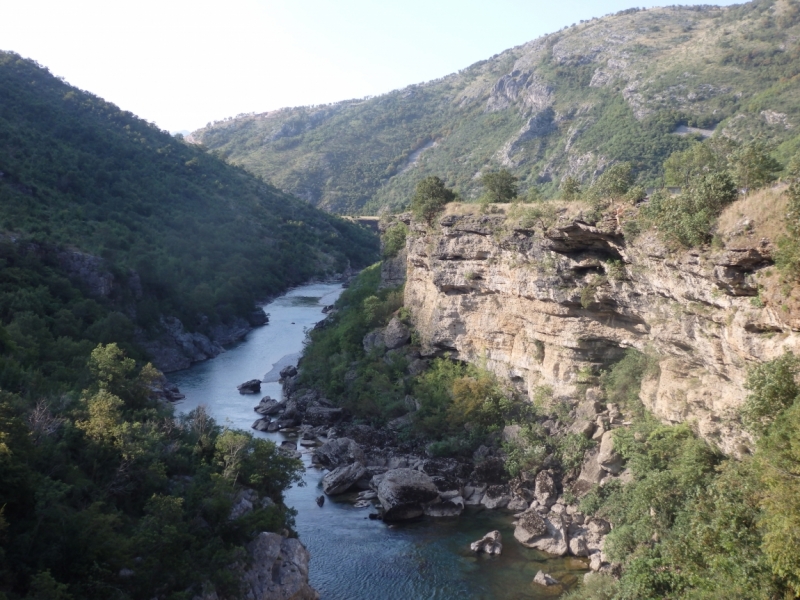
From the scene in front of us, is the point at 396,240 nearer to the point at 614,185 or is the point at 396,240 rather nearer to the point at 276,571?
the point at 614,185

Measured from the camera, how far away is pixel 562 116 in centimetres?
7150

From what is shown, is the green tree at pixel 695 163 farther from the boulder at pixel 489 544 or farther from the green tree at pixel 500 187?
the boulder at pixel 489 544

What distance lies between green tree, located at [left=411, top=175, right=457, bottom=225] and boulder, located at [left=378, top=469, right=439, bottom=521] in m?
13.9

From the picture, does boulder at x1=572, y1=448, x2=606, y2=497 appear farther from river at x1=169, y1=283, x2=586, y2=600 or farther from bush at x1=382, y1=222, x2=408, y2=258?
bush at x1=382, y1=222, x2=408, y2=258

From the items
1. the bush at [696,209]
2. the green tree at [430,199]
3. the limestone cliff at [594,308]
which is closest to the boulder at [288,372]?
the limestone cliff at [594,308]

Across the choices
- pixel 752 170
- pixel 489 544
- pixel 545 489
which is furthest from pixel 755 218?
pixel 489 544

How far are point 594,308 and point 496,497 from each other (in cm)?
783

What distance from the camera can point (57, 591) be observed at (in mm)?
12023

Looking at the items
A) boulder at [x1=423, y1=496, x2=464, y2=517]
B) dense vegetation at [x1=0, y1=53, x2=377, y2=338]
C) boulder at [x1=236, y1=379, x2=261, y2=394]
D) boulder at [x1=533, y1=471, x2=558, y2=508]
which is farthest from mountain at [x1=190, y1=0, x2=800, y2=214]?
boulder at [x1=236, y1=379, x2=261, y2=394]

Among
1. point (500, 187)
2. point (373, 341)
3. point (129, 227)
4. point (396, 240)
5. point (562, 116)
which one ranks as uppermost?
point (562, 116)

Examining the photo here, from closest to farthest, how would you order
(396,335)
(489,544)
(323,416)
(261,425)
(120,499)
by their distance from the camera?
(120,499), (489,544), (261,425), (323,416), (396,335)

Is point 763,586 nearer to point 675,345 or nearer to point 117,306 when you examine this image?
point 675,345

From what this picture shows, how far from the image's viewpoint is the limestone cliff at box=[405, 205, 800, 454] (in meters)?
16.3

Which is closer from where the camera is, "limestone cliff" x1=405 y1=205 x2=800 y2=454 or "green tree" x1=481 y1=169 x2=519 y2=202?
"limestone cliff" x1=405 y1=205 x2=800 y2=454
